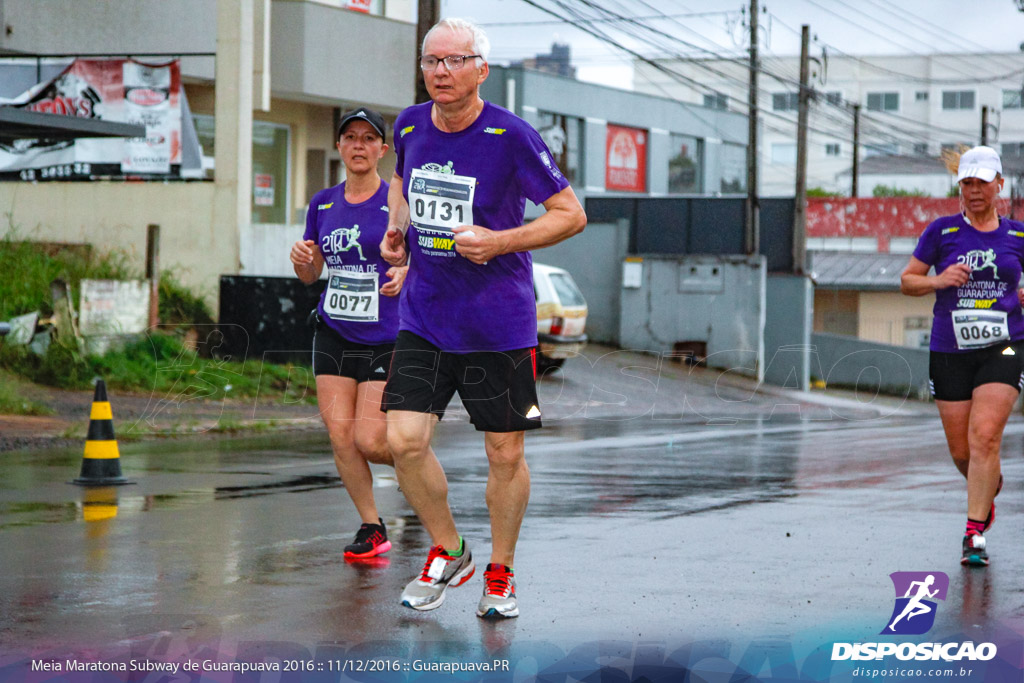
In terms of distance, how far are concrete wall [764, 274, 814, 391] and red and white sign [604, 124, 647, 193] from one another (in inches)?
404

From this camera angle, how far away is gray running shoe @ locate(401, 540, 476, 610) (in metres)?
5.91

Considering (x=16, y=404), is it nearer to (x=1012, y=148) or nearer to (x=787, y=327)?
(x=787, y=327)

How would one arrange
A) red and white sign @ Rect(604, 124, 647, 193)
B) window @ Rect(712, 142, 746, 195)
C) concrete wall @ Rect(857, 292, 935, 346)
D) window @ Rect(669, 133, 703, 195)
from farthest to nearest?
window @ Rect(712, 142, 746, 195) → concrete wall @ Rect(857, 292, 935, 346) → window @ Rect(669, 133, 703, 195) → red and white sign @ Rect(604, 124, 647, 193)

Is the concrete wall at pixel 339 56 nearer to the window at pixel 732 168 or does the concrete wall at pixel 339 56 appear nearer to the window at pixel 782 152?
the window at pixel 732 168

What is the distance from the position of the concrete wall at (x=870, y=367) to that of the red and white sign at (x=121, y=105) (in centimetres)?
2103

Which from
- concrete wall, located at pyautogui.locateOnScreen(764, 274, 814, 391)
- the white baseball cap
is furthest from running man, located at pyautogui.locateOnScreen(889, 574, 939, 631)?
concrete wall, located at pyautogui.locateOnScreen(764, 274, 814, 391)

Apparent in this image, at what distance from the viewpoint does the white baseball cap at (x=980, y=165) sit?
7.66 meters

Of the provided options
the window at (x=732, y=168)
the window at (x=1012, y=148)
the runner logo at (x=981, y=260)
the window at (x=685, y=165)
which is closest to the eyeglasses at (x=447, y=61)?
the runner logo at (x=981, y=260)

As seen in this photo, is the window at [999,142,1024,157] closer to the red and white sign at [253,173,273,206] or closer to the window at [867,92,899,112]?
the window at [867,92,899,112]

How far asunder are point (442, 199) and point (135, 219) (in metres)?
18.5

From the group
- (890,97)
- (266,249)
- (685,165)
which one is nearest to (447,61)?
(266,249)

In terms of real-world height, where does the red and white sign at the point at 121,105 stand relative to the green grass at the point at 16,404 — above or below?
above

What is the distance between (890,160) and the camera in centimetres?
9150

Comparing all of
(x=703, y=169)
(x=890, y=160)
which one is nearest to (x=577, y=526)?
(x=703, y=169)
